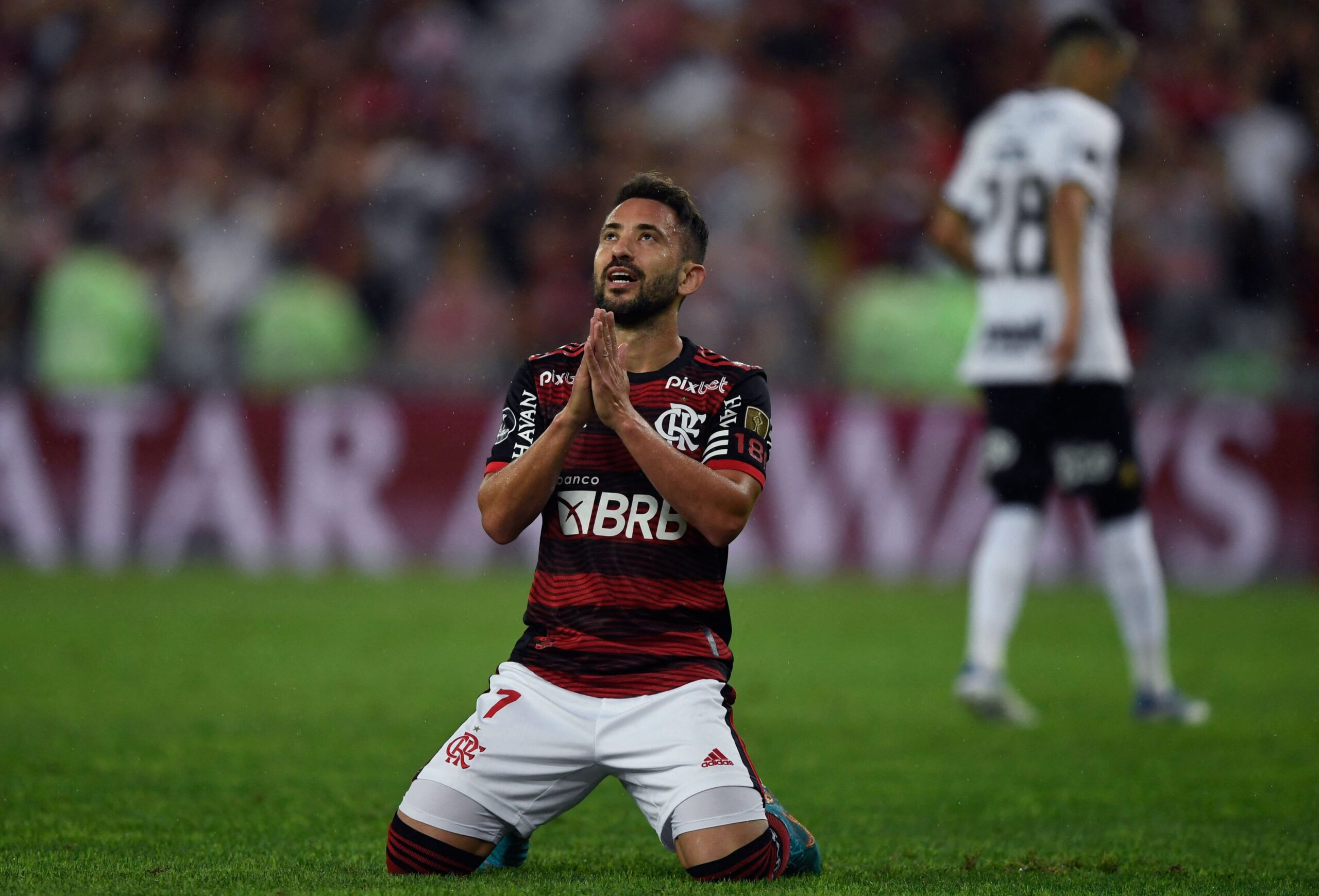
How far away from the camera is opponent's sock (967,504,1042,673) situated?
20.6 ft

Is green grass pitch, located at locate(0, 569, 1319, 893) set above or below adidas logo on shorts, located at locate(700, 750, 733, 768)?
below

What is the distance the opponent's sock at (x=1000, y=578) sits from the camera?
628 centimetres

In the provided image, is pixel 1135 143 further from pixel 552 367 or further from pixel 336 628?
pixel 552 367

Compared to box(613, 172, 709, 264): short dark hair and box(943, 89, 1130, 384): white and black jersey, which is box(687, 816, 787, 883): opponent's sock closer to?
box(613, 172, 709, 264): short dark hair

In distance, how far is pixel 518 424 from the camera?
3.99 m

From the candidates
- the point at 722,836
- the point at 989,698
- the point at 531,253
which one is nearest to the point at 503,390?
the point at 531,253

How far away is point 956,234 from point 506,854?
3670mm

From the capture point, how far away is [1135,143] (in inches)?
Answer: 533

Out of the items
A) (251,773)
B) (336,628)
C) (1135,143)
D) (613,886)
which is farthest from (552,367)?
(1135,143)

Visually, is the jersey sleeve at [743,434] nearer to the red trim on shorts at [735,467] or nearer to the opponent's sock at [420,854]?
the red trim on shorts at [735,467]

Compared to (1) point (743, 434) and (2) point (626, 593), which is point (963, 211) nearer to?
(1) point (743, 434)

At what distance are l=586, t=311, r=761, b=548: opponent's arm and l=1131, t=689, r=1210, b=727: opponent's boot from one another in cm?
302

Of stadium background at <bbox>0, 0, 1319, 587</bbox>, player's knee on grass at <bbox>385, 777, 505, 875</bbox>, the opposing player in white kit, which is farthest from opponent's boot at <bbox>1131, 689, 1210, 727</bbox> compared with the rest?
stadium background at <bbox>0, 0, 1319, 587</bbox>

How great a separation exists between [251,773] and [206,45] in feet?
35.6
